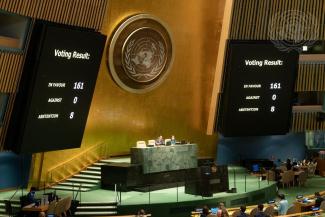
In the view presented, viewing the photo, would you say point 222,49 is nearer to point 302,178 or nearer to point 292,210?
point 302,178

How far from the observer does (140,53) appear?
2250 cm

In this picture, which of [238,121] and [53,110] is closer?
[53,110]

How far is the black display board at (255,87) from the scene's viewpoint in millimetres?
21672

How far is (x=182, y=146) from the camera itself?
21016mm

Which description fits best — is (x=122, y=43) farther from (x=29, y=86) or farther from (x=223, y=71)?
(x=29, y=86)

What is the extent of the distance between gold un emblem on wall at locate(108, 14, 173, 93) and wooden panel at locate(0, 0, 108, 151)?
343 cm

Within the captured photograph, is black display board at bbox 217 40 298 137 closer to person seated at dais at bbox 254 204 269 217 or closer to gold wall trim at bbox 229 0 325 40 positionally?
gold wall trim at bbox 229 0 325 40

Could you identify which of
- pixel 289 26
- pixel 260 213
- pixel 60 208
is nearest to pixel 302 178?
pixel 289 26

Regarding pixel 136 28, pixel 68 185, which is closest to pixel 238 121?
pixel 136 28

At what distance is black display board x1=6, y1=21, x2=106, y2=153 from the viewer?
16547 millimetres

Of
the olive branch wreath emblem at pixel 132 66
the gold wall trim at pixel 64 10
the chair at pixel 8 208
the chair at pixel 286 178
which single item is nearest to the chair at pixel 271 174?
the chair at pixel 286 178

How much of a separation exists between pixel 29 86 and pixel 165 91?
824 cm

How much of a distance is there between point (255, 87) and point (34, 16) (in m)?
9.38

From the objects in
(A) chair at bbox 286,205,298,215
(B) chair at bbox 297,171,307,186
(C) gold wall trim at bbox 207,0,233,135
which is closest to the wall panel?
(C) gold wall trim at bbox 207,0,233,135
